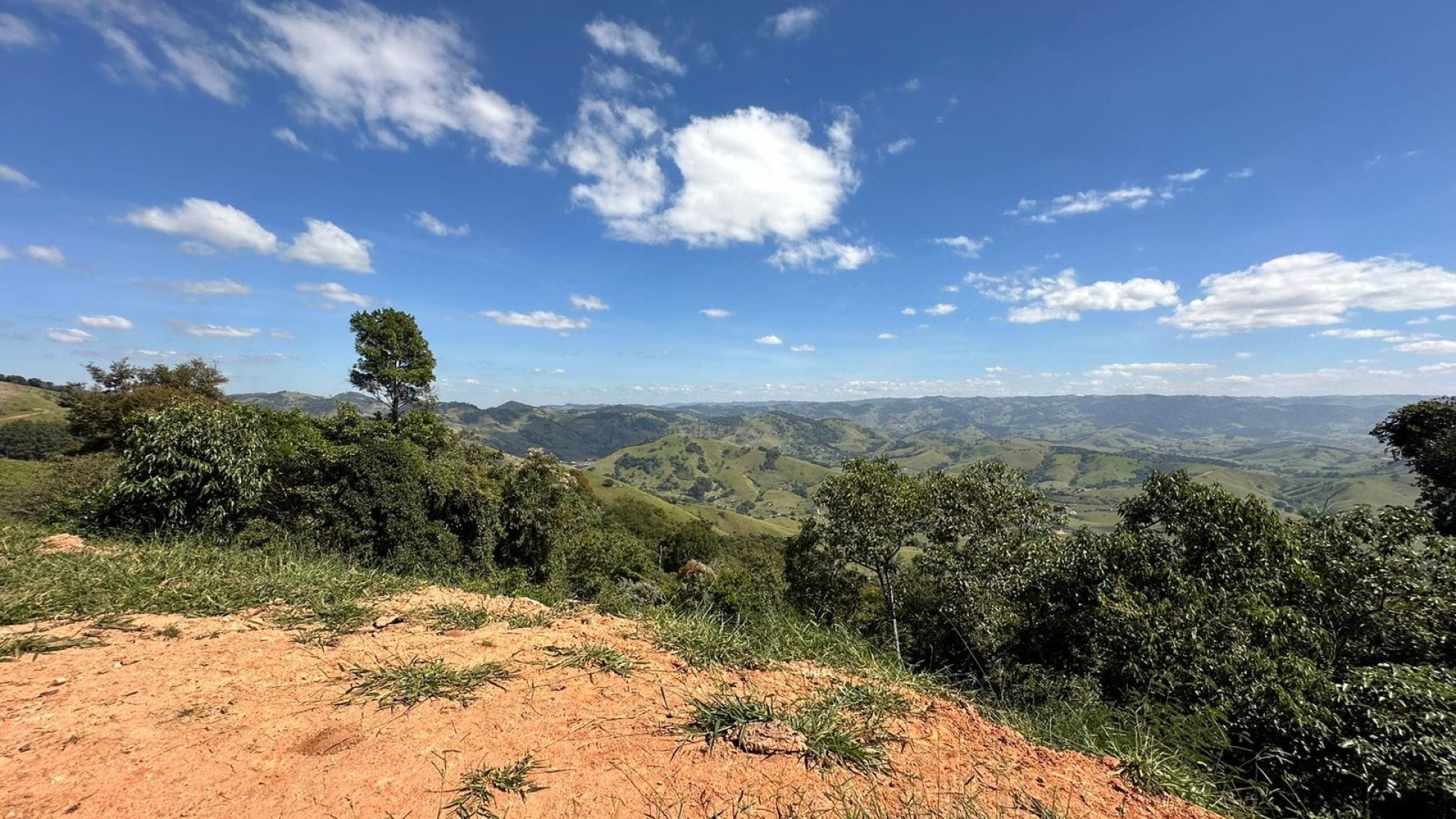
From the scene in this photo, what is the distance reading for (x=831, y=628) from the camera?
24.0 feet

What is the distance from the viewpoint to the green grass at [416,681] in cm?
461

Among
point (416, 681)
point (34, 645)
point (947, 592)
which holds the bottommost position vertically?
point (947, 592)

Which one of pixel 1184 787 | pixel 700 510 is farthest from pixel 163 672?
pixel 700 510

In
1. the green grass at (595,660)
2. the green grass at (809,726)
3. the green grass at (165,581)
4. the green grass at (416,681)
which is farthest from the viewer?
the green grass at (165,581)

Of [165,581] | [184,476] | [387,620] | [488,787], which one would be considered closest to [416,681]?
[488,787]

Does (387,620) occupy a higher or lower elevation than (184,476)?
lower

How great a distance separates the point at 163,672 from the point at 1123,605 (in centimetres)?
1391

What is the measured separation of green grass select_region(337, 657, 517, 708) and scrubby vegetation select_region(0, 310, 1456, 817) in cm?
3

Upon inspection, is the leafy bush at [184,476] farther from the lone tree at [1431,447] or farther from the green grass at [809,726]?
the lone tree at [1431,447]

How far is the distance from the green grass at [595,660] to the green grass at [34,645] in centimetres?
464

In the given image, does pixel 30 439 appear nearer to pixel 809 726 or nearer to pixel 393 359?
pixel 393 359

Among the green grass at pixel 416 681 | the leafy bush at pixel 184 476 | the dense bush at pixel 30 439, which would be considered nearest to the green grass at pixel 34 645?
the green grass at pixel 416 681

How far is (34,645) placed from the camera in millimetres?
5188

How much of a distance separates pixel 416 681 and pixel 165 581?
5531 mm
